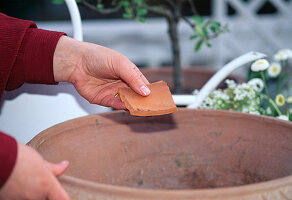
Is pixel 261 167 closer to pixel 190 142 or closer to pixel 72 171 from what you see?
pixel 190 142

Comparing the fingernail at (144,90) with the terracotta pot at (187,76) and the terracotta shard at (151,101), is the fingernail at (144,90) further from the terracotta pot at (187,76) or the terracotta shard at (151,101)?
the terracotta pot at (187,76)

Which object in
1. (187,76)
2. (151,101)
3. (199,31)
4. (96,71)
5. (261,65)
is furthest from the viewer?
(187,76)

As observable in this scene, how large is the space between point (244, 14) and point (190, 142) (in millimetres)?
2513

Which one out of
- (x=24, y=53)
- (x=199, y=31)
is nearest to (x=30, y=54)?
(x=24, y=53)

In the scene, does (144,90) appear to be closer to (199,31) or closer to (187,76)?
(199,31)

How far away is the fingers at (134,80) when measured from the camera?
904 mm

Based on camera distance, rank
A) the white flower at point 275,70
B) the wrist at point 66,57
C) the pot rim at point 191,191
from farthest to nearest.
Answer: the white flower at point 275,70 < the wrist at point 66,57 < the pot rim at point 191,191

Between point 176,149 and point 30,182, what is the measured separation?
0.48 m

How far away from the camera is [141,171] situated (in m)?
0.96

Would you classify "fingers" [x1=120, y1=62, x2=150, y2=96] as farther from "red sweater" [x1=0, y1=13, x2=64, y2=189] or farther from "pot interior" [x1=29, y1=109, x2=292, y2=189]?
"red sweater" [x1=0, y1=13, x2=64, y2=189]

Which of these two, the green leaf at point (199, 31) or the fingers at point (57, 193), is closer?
the fingers at point (57, 193)

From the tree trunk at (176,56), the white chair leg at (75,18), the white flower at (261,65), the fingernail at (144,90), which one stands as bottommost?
the tree trunk at (176,56)

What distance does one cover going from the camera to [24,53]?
3.18 ft

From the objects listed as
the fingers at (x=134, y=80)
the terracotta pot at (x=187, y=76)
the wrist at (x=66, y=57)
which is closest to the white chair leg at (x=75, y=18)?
the wrist at (x=66, y=57)
